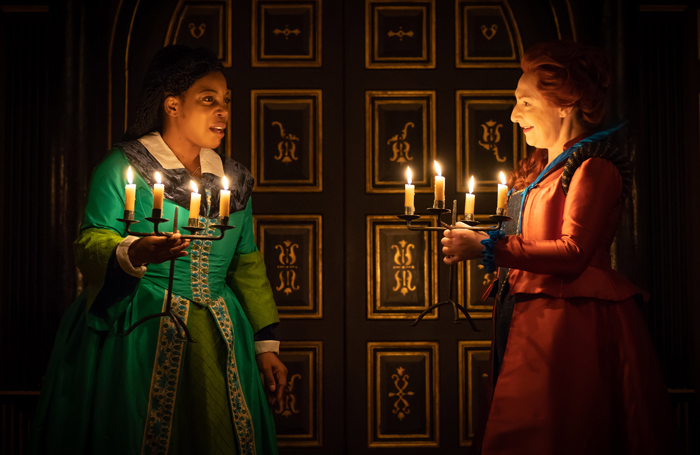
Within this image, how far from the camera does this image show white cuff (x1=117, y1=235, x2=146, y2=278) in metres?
1.90

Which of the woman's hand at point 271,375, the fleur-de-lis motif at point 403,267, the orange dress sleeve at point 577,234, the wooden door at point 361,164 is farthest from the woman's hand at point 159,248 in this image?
the fleur-de-lis motif at point 403,267

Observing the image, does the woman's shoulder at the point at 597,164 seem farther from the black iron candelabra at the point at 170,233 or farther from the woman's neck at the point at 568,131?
the black iron candelabra at the point at 170,233

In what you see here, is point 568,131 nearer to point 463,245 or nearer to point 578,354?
point 463,245

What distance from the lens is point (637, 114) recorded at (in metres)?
2.90

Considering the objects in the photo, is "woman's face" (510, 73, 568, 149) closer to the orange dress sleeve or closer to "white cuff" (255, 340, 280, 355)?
the orange dress sleeve

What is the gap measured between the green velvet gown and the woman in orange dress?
847 millimetres

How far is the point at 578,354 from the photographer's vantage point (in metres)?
1.92

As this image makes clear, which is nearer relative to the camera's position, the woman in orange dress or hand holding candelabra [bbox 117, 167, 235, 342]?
hand holding candelabra [bbox 117, 167, 235, 342]

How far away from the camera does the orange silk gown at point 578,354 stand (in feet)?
6.16

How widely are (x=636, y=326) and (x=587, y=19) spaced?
1711 mm

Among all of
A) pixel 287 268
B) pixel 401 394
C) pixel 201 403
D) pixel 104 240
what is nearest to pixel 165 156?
pixel 104 240

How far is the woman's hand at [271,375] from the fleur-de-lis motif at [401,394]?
860mm

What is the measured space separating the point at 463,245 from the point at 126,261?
1095mm

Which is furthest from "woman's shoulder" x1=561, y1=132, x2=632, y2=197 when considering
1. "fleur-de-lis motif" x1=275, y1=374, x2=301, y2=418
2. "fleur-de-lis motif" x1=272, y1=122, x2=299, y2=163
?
"fleur-de-lis motif" x1=275, y1=374, x2=301, y2=418
